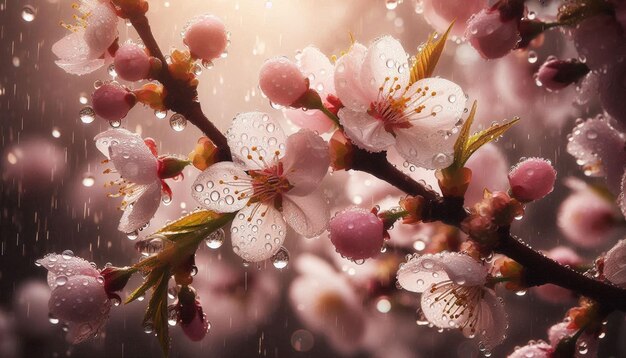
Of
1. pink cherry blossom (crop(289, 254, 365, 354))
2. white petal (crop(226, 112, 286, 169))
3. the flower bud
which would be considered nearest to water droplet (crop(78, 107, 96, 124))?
white petal (crop(226, 112, 286, 169))

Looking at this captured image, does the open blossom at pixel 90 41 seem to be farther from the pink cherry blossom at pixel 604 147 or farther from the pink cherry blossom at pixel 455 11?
the pink cherry blossom at pixel 604 147

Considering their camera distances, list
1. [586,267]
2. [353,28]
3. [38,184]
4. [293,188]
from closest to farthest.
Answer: [293,188], [586,267], [353,28], [38,184]

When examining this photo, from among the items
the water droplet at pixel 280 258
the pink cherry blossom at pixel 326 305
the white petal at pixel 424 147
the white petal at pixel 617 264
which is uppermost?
the white petal at pixel 424 147

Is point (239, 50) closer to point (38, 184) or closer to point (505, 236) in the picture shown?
point (38, 184)

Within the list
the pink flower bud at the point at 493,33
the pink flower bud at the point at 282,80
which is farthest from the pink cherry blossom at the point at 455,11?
the pink flower bud at the point at 282,80

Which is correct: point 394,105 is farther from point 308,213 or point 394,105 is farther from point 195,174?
point 195,174

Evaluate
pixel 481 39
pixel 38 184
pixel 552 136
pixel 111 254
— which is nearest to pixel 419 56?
pixel 481 39
